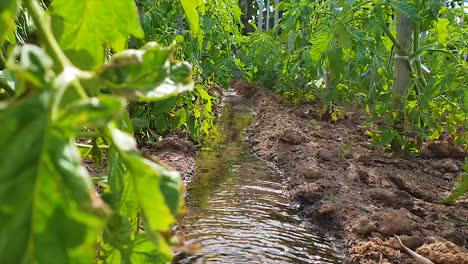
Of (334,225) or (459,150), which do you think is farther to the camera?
(459,150)

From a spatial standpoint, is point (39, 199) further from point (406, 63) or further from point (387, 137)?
point (406, 63)

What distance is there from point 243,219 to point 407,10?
1504mm

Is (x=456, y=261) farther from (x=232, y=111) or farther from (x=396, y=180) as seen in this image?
(x=232, y=111)

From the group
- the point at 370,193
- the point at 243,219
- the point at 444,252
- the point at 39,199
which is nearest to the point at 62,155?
the point at 39,199

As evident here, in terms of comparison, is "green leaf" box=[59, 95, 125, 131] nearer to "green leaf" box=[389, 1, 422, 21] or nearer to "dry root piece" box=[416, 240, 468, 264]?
"dry root piece" box=[416, 240, 468, 264]

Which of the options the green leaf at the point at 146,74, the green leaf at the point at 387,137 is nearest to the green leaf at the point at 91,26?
the green leaf at the point at 146,74

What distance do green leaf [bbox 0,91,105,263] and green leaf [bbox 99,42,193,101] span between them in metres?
0.09

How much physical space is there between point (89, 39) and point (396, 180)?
303 cm

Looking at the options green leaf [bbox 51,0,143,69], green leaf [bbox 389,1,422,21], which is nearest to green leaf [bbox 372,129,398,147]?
green leaf [bbox 389,1,422,21]

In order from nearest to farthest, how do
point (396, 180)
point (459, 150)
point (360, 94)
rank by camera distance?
point (396, 180) → point (459, 150) → point (360, 94)

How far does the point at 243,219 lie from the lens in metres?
2.92

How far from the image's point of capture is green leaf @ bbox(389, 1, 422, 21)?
294cm

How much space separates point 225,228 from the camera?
9.12 feet

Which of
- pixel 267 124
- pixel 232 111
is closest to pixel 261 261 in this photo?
pixel 267 124
